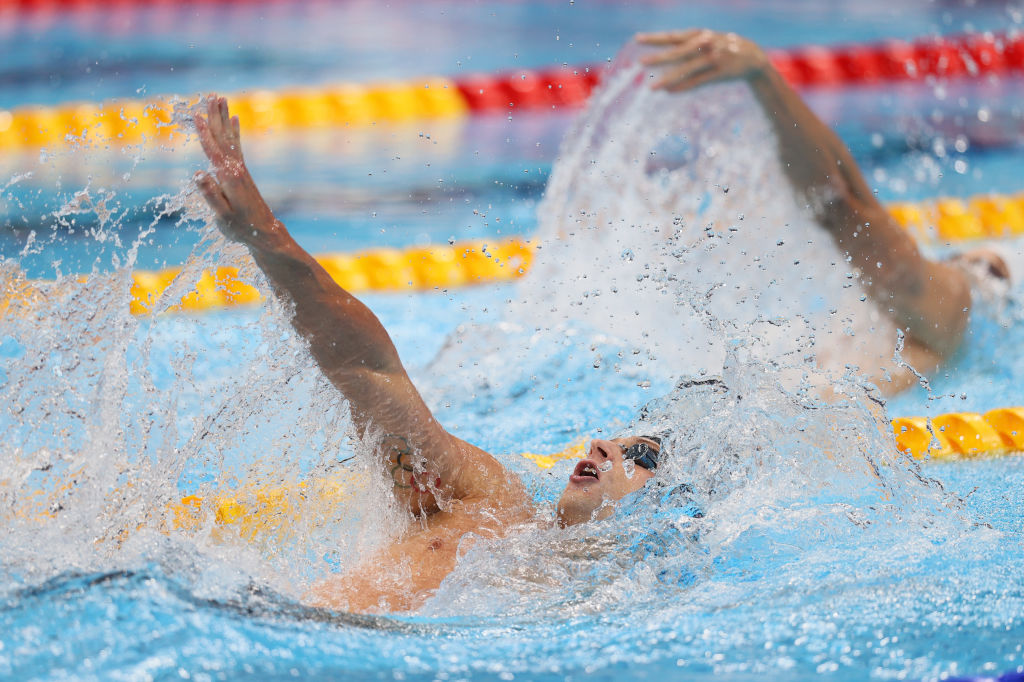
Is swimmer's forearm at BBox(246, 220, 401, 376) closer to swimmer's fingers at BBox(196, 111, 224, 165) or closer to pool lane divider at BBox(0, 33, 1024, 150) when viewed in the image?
swimmer's fingers at BBox(196, 111, 224, 165)

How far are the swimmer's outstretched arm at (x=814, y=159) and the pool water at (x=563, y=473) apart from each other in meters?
0.25

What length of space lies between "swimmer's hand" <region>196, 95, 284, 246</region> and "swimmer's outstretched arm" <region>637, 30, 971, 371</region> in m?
1.13

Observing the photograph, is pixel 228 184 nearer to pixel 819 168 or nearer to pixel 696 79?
pixel 696 79

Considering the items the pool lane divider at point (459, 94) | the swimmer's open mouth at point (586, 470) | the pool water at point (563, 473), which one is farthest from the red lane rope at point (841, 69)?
the swimmer's open mouth at point (586, 470)

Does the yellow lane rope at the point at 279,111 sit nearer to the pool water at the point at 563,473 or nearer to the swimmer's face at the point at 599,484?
the pool water at the point at 563,473

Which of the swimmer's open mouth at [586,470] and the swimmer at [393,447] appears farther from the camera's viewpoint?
the swimmer's open mouth at [586,470]

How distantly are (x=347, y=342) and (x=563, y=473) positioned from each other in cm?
75

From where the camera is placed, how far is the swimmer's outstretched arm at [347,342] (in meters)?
1.69

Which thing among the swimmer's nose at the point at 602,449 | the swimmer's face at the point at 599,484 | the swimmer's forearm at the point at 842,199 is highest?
the swimmer's forearm at the point at 842,199

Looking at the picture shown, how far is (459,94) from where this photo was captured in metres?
5.38

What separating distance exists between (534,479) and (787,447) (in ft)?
1.64

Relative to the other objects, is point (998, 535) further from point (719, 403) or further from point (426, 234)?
point (426, 234)

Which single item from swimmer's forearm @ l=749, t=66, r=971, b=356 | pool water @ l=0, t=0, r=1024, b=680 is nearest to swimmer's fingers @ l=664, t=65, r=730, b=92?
swimmer's forearm @ l=749, t=66, r=971, b=356

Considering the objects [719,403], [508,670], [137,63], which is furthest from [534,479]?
[137,63]
